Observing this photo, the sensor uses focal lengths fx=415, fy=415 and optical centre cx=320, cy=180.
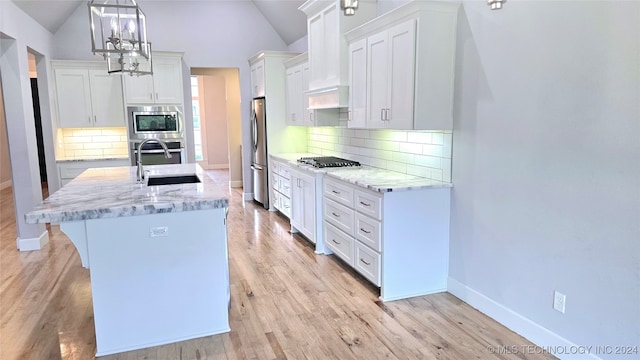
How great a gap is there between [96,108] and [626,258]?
21.3ft

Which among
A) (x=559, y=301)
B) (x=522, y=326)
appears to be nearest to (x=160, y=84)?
(x=522, y=326)

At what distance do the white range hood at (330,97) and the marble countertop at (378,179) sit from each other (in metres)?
0.68

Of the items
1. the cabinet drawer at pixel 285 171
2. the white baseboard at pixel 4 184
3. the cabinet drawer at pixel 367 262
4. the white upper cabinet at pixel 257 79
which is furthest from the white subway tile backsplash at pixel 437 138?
the white baseboard at pixel 4 184

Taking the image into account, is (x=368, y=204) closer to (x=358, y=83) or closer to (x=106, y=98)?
(x=358, y=83)

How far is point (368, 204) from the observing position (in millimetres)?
3424

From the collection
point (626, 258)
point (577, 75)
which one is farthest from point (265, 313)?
point (577, 75)

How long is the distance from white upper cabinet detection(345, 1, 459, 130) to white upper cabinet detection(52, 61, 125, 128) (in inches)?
175

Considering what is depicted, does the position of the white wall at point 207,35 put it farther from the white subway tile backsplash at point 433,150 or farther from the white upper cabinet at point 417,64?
the white subway tile backsplash at point 433,150

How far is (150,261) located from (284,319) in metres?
1.04

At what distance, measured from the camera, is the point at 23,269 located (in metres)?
4.11

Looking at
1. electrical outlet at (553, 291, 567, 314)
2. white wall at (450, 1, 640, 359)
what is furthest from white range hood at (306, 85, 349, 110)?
electrical outlet at (553, 291, 567, 314)

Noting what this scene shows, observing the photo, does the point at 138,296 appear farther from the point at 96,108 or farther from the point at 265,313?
the point at 96,108

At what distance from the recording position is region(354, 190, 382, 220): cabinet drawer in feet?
10.7

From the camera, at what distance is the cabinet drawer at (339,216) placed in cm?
377
